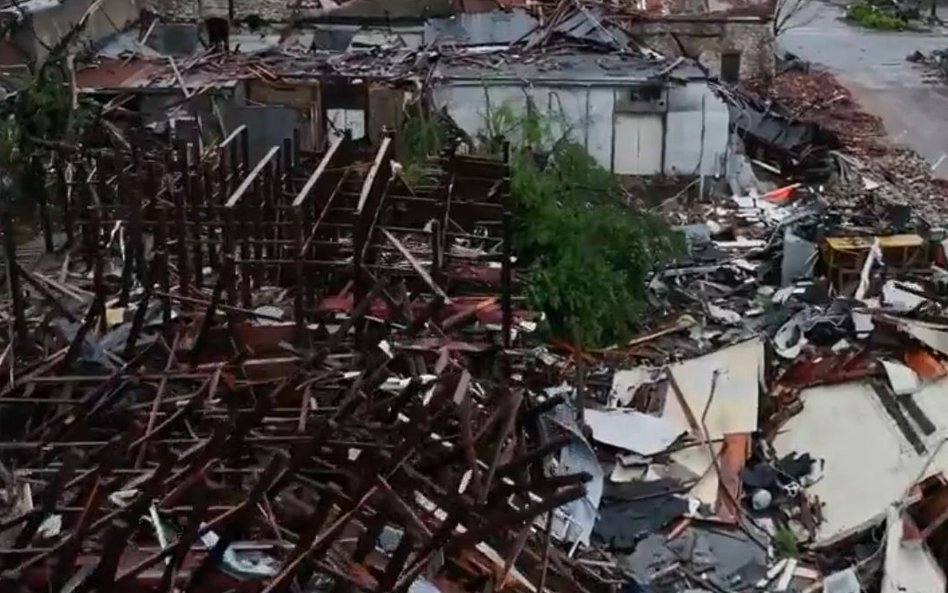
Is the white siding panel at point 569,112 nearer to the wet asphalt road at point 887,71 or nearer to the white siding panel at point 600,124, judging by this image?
the white siding panel at point 600,124

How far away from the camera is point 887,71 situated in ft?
113

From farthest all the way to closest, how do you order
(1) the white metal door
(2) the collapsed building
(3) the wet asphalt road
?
1. (3) the wet asphalt road
2. (1) the white metal door
3. (2) the collapsed building

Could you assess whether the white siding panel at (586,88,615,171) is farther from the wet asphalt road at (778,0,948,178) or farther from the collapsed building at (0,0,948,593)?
the wet asphalt road at (778,0,948,178)

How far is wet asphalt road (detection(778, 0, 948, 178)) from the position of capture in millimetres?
27266

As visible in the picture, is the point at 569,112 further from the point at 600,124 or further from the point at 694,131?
the point at 694,131

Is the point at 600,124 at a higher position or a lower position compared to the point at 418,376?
lower

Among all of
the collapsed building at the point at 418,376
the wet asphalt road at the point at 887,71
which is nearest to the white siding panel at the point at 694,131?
the collapsed building at the point at 418,376

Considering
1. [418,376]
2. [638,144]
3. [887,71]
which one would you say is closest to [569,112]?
[638,144]

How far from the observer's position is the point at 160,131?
16906mm

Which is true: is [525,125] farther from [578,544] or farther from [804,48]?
[804,48]

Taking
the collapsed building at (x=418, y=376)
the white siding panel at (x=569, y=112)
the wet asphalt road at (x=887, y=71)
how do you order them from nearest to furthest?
A: the collapsed building at (x=418, y=376), the white siding panel at (x=569, y=112), the wet asphalt road at (x=887, y=71)

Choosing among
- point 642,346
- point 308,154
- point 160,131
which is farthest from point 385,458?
point 160,131

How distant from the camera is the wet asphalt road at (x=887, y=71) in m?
27.3

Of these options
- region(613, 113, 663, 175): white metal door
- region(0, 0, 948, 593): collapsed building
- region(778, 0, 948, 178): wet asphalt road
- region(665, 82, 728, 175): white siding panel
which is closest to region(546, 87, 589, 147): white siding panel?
region(0, 0, 948, 593): collapsed building
